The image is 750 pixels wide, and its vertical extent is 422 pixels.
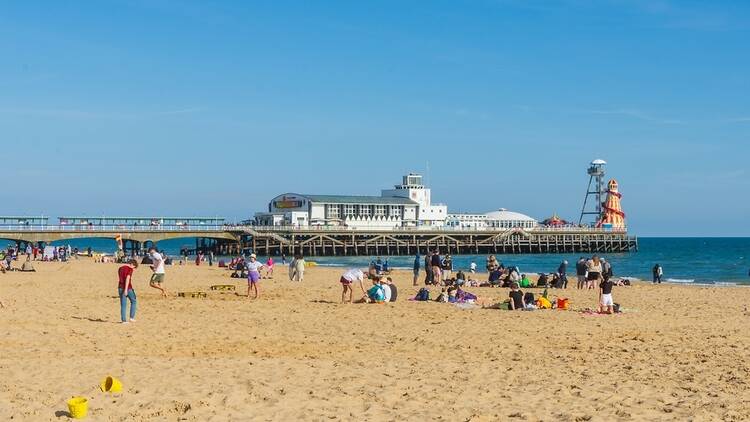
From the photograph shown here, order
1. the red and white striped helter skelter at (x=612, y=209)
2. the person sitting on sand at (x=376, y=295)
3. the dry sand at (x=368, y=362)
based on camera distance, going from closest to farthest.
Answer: the dry sand at (x=368, y=362)
the person sitting on sand at (x=376, y=295)
the red and white striped helter skelter at (x=612, y=209)

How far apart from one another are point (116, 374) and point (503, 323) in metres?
7.91

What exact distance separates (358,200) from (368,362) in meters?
70.2

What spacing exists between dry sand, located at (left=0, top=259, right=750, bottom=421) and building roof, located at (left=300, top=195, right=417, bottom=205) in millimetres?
60529

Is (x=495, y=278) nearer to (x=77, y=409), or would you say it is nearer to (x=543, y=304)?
(x=543, y=304)

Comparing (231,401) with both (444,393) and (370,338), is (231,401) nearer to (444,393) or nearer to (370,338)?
(444,393)

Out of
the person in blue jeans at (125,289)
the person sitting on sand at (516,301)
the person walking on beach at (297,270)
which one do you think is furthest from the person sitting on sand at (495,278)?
the person in blue jeans at (125,289)

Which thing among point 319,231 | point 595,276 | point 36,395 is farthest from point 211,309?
point 319,231

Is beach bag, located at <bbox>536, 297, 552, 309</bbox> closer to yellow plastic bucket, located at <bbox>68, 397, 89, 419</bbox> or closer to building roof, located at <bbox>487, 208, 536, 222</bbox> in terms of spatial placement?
yellow plastic bucket, located at <bbox>68, 397, 89, 419</bbox>

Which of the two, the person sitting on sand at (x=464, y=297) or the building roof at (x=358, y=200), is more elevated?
the building roof at (x=358, y=200)

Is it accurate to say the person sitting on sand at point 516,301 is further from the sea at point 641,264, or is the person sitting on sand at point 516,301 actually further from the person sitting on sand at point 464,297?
the sea at point 641,264

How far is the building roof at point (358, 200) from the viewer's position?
3132 inches

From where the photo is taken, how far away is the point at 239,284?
2756cm

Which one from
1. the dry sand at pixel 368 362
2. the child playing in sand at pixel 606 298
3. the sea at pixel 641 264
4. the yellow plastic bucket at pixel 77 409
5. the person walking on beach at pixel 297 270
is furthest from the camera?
the sea at pixel 641 264

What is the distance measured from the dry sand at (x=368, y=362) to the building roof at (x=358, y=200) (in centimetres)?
6053
